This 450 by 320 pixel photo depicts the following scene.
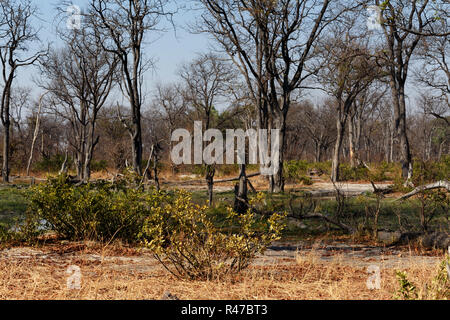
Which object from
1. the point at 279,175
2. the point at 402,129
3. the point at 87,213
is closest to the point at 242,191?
the point at 87,213

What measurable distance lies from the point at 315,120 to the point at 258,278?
51.9 metres

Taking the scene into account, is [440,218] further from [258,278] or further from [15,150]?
[15,150]

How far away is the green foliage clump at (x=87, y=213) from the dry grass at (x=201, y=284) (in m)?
2.01

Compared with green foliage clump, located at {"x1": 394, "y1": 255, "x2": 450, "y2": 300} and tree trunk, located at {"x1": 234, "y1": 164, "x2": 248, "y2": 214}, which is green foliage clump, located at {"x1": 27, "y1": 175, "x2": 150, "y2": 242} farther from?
green foliage clump, located at {"x1": 394, "y1": 255, "x2": 450, "y2": 300}

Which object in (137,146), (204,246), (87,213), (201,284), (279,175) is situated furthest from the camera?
(279,175)

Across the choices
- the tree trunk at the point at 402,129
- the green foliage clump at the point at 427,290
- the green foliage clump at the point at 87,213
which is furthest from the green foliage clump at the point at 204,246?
the tree trunk at the point at 402,129

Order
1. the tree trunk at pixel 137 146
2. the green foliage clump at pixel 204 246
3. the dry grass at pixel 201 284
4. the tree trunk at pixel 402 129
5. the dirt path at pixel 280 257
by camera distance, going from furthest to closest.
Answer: the tree trunk at pixel 402 129 < the tree trunk at pixel 137 146 < the dirt path at pixel 280 257 < the green foliage clump at pixel 204 246 < the dry grass at pixel 201 284

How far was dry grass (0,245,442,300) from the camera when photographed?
4602mm

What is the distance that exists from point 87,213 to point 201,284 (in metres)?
3.94

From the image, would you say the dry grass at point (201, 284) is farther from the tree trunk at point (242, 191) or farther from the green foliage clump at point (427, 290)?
the tree trunk at point (242, 191)

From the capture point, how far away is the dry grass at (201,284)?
4602 millimetres

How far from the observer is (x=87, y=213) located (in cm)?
841

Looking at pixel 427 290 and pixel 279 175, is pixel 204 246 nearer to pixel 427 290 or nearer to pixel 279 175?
pixel 427 290

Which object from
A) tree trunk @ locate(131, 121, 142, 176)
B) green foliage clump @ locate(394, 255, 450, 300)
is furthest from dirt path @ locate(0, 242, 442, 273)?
tree trunk @ locate(131, 121, 142, 176)
